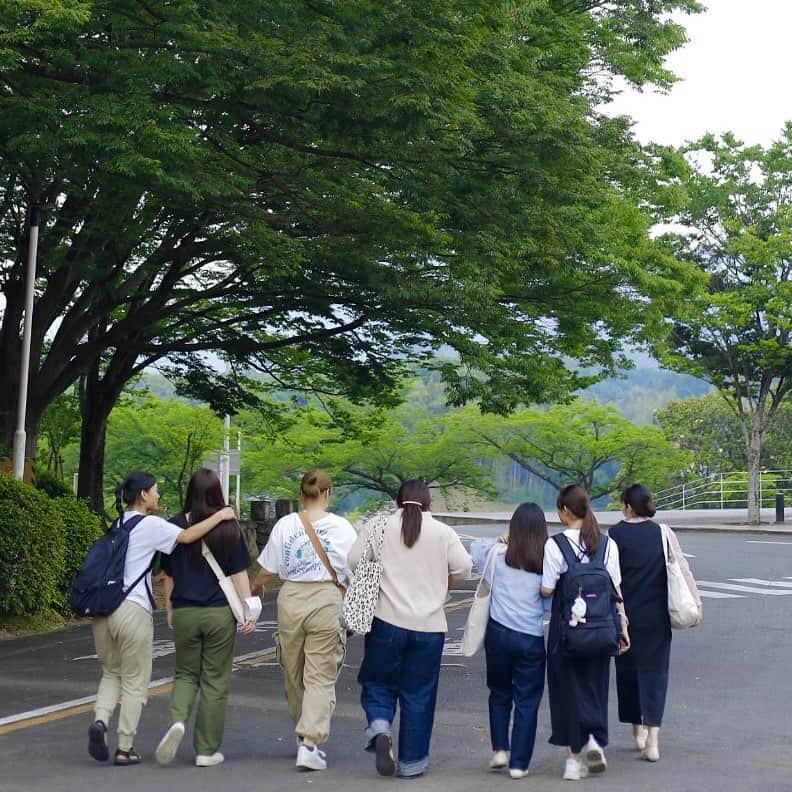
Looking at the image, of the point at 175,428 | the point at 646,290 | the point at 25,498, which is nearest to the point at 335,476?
the point at 175,428

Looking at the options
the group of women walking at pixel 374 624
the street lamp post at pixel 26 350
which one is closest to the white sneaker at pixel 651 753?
the group of women walking at pixel 374 624

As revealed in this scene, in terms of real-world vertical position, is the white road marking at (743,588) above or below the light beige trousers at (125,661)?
below

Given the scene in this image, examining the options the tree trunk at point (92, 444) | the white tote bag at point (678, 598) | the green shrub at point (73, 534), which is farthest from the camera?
the tree trunk at point (92, 444)

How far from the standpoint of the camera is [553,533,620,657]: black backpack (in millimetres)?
6957

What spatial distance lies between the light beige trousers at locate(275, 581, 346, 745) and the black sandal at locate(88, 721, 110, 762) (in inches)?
43.4

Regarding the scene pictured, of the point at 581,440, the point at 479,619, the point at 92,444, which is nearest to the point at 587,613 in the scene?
the point at 479,619

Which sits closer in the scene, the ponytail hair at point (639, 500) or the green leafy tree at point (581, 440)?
the ponytail hair at point (639, 500)

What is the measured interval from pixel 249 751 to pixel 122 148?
21.6ft

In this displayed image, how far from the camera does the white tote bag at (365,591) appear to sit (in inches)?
279

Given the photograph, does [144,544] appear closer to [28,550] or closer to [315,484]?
[315,484]

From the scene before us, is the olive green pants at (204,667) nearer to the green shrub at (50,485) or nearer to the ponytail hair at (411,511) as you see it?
the ponytail hair at (411,511)

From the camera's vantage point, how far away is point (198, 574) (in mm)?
7281

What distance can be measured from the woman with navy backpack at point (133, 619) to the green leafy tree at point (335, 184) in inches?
219

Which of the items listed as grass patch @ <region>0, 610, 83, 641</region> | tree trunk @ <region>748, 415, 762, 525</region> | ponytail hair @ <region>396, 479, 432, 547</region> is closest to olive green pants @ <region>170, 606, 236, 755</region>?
ponytail hair @ <region>396, 479, 432, 547</region>
